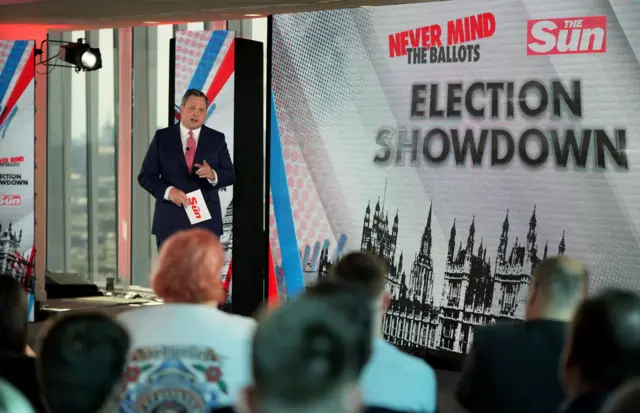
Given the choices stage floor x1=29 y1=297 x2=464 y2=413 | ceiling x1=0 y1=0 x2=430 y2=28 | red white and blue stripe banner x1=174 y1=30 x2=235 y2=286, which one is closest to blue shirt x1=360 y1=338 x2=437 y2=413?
red white and blue stripe banner x1=174 y1=30 x2=235 y2=286

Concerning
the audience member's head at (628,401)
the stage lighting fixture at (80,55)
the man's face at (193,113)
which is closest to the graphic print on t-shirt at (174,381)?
the audience member's head at (628,401)

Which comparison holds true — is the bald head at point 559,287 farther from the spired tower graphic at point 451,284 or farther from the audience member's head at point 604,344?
the spired tower graphic at point 451,284

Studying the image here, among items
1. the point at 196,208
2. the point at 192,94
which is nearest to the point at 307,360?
the point at 196,208

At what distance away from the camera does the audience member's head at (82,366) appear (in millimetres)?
1496

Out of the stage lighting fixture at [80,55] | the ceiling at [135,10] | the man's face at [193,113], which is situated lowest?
the man's face at [193,113]

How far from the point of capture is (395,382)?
2268 mm

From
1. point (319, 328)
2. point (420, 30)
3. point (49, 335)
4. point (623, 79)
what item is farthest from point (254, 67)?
point (319, 328)

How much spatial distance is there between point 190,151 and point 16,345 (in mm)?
4063

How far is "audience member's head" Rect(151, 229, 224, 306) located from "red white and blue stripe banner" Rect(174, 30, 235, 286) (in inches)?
146

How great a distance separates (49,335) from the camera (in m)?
1.60

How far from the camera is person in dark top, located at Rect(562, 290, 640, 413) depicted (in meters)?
1.65

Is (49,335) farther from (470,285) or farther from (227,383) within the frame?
(470,285)

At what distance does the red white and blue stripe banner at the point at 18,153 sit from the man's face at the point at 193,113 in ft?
6.31

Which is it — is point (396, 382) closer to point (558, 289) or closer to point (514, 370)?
point (514, 370)
